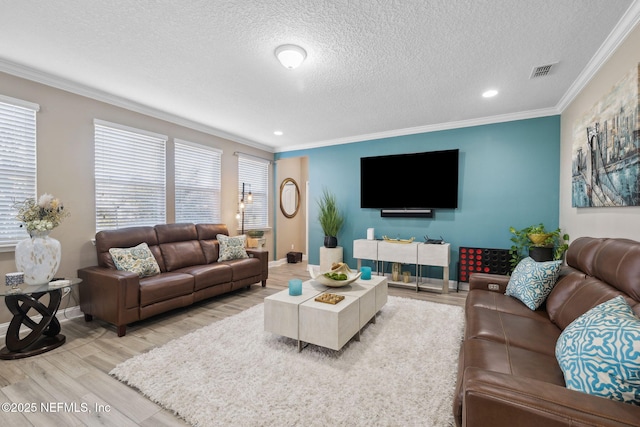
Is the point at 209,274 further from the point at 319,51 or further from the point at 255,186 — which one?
the point at 319,51

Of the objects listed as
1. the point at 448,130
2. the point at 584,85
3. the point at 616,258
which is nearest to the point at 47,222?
the point at 616,258

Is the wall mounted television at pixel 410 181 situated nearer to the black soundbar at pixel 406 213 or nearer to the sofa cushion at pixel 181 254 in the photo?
the black soundbar at pixel 406 213

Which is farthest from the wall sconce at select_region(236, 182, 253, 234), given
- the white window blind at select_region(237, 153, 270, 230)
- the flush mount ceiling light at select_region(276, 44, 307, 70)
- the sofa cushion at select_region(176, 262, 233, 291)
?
the flush mount ceiling light at select_region(276, 44, 307, 70)

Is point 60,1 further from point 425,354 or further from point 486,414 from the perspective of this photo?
point 425,354

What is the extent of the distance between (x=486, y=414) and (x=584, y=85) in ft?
11.6

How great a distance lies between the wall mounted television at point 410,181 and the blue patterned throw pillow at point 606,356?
3336mm

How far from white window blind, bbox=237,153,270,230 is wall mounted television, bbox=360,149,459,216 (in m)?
2.16

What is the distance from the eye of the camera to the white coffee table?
221cm

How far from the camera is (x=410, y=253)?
4.32 m

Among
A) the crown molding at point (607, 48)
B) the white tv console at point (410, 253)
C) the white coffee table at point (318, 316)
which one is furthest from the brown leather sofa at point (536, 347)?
the crown molding at point (607, 48)

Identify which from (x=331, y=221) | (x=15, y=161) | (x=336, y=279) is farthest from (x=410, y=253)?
(x=15, y=161)

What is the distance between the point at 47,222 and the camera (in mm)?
2518

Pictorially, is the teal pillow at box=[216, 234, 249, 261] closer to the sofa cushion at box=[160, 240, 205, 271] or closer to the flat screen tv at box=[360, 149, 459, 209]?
the sofa cushion at box=[160, 240, 205, 271]

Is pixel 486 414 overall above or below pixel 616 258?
below
